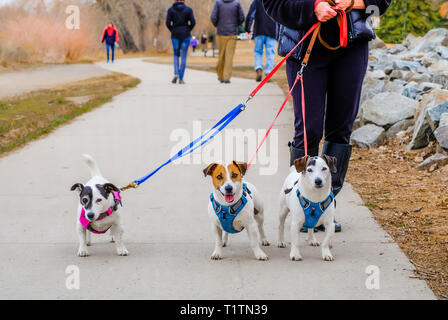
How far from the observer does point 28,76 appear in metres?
23.5

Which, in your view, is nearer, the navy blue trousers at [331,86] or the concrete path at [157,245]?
the concrete path at [157,245]

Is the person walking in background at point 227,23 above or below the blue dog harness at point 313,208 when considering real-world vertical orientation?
above

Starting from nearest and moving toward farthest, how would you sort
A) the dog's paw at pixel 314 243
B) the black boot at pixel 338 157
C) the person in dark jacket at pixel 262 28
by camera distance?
the dog's paw at pixel 314 243
the black boot at pixel 338 157
the person in dark jacket at pixel 262 28

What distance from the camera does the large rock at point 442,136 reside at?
25.1ft

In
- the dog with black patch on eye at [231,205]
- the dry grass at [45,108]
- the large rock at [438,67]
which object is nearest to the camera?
the dog with black patch on eye at [231,205]

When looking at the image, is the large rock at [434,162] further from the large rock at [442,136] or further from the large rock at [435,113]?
the large rock at [435,113]

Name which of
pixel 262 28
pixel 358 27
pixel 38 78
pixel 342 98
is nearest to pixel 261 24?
pixel 262 28

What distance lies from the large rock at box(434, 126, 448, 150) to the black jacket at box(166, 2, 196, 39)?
10940 millimetres

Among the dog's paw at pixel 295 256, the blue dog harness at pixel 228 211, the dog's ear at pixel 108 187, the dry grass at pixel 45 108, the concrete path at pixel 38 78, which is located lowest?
the concrete path at pixel 38 78

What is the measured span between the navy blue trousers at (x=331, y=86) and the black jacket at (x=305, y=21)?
10 centimetres

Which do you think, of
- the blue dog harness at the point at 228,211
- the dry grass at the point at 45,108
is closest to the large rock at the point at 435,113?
the blue dog harness at the point at 228,211

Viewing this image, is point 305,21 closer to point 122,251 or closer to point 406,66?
point 122,251

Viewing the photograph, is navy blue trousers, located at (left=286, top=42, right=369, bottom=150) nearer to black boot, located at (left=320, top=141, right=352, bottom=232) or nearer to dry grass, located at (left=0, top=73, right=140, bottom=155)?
black boot, located at (left=320, top=141, right=352, bottom=232)

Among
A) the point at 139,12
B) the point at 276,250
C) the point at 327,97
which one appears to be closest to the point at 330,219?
the point at 276,250
